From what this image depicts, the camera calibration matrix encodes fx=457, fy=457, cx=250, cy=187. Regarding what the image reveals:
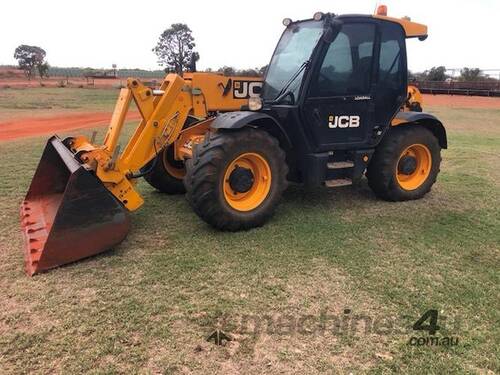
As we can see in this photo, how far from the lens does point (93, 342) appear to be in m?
3.04

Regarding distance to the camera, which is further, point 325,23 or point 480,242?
point 325,23

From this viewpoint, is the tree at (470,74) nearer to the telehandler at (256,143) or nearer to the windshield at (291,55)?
the telehandler at (256,143)

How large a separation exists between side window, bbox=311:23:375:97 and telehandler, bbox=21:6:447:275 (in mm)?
12

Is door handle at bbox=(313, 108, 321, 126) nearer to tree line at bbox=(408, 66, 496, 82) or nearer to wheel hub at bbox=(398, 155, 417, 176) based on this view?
wheel hub at bbox=(398, 155, 417, 176)

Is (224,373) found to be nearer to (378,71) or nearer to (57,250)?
(57,250)

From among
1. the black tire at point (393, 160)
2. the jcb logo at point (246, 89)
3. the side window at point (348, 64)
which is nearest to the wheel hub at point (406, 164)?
the black tire at point (393, 160)

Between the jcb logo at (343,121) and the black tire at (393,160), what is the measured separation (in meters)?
0.61

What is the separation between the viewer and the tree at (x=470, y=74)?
39.6 meters

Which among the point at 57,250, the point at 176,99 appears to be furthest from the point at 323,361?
the point at 176,99

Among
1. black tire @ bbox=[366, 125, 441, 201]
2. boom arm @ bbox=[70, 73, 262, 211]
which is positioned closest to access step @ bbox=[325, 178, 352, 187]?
black tire @ bbox=[366, 125, 441, 201]

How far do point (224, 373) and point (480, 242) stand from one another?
3.40 meters

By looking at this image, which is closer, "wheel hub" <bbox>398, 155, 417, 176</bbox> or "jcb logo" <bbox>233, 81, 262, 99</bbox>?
"jcb logo" <bbox>233, 81, 262, 99</bbox>

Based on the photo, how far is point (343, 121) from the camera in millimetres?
5648

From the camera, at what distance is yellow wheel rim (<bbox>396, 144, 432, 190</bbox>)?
6348mm
